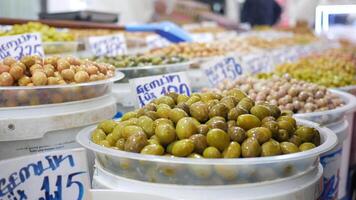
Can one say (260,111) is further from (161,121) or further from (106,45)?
(106,45)

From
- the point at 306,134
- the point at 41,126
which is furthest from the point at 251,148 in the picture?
the point at 41,126

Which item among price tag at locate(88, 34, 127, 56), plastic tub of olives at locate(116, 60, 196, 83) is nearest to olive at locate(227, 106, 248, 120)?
plastic tub of olives at locate(116, 60, 196, 83)

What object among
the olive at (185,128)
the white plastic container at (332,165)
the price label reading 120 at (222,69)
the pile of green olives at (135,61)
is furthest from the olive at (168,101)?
the price label reading 120 at (222,69)

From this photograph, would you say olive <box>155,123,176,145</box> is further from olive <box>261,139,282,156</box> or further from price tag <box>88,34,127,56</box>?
price tag <box>88,34,127,56</box>

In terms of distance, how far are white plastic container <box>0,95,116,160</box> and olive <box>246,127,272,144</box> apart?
2.33 ft

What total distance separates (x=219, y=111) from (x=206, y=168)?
29cm

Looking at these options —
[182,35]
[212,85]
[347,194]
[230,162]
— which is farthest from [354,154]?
[230,162]

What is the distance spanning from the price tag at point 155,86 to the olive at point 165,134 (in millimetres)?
633

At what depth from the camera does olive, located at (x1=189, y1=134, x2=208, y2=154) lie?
1294 mm

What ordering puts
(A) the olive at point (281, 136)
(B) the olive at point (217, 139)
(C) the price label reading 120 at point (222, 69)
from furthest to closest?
(C) the price label reading 120 at point (222, 69)
(A) the olive at point (281, 136)
(B) the olive at point (217, 139)

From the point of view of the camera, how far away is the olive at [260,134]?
52.1 inches

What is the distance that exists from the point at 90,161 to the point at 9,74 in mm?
433

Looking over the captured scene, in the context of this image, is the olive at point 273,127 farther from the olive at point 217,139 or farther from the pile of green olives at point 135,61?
the pile of green olives at point 135,61

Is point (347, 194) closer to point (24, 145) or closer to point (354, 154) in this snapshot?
point (354, 154)
